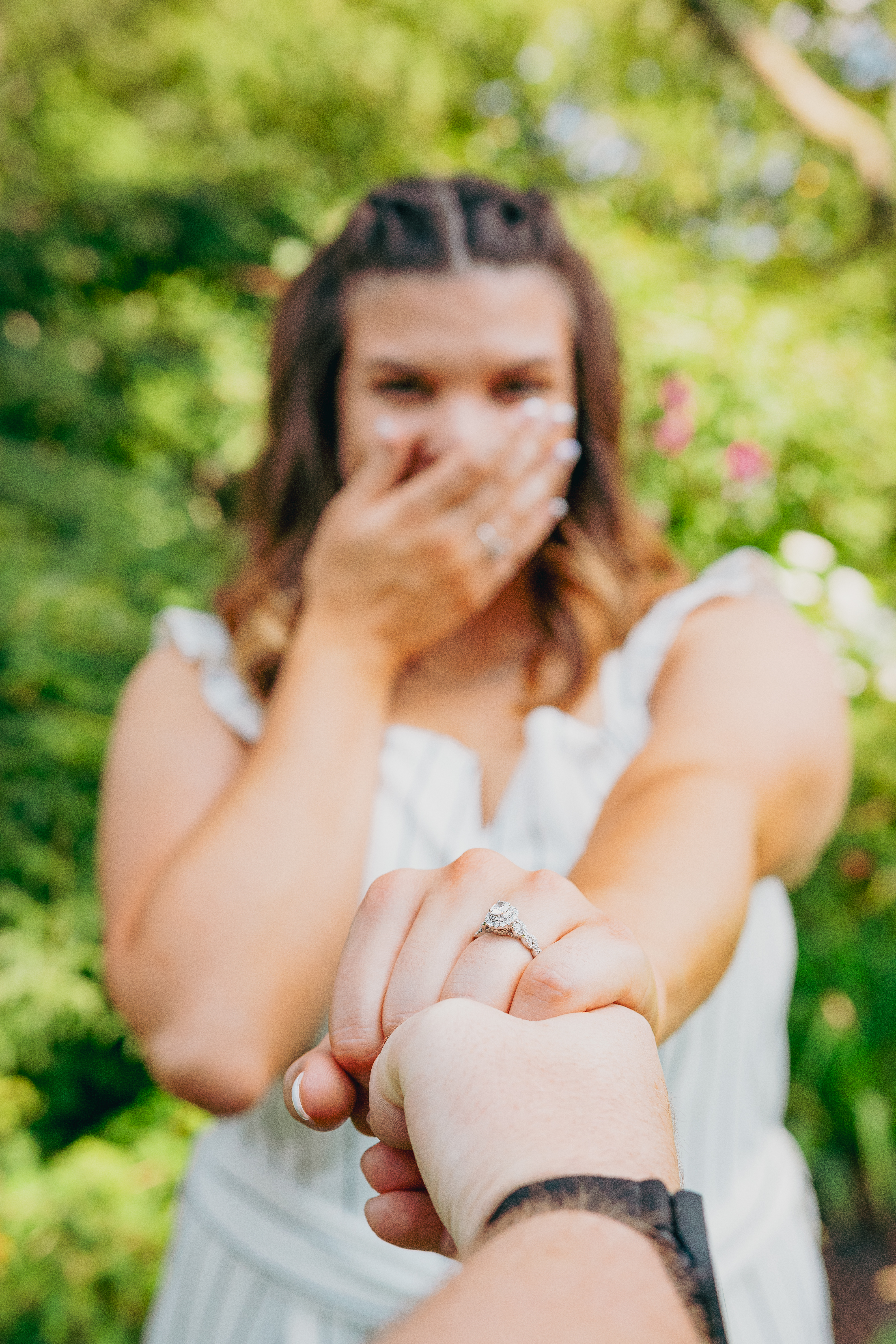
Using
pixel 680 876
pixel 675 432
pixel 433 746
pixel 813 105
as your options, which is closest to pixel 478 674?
pixel 433 746

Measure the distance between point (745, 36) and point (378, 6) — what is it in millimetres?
1991

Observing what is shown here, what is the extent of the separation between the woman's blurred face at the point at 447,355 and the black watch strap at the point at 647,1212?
120 cm

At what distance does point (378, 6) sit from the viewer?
5.14 meters

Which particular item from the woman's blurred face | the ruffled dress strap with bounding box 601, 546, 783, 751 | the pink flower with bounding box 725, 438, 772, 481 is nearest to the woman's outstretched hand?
the ruffled dress strap with bounding box 601, 546, 783, 751

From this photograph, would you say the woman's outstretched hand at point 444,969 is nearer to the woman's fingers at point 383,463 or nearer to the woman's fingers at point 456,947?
the woman's fingers at point 456,947

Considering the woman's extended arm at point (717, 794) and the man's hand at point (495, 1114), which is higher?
the man's hand at point (495, 1114)

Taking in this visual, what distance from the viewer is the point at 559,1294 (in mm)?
422

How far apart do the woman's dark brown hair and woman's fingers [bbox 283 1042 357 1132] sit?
91 centimetres

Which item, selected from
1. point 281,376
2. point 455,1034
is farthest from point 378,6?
point 455,1034

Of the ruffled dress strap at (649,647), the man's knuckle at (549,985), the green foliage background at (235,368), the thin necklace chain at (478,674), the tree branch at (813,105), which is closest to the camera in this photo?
the man's knuckle at (549,985)

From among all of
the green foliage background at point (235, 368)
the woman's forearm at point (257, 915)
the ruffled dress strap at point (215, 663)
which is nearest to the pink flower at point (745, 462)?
the green foliage background at point (235, 368)

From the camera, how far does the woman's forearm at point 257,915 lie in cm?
119

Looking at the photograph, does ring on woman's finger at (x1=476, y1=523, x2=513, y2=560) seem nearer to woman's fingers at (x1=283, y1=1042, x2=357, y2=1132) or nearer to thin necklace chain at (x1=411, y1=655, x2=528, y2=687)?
thin necklace chain at (x1=411, y1=655, x2=528, y2=687)

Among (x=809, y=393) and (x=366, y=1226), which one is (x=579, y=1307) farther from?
(x=809, y=393)
